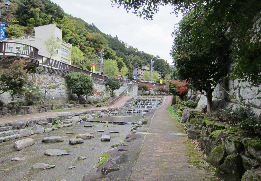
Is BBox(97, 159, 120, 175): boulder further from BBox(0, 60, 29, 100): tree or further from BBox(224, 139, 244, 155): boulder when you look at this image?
BBox(0, 60, 29, 100): tree

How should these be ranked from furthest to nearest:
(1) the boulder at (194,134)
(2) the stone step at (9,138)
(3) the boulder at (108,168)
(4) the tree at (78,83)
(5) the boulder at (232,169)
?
(4) the tree at (78,83) < (2) the stone step at (9,138) < (1) the boulder at (194,134) < (3) the boulder at (108,168) < (5) the boulder at (232,169)

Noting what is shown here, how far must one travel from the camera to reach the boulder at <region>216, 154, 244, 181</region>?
119 inches

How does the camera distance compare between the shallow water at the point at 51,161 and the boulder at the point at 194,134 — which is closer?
the shallow water at the point at 51,161

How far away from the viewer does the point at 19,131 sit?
27.1 feet

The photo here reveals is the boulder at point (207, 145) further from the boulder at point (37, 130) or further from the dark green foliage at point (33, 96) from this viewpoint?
the dark green foliage at point (33, 96)

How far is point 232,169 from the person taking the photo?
309cm

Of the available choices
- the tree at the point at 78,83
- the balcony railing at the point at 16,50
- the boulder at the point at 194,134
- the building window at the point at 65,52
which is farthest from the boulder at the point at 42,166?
the building window at the point at 65,52

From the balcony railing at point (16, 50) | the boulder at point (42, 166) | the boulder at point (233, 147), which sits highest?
the balcony railing at point (16, 50)

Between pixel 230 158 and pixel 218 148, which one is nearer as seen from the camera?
pixel 230 158

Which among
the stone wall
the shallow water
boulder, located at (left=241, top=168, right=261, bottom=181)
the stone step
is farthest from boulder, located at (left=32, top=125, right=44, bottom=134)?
boulder, located at (left=241, top=168, right=261, bottom=181)

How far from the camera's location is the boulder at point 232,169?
303 cm

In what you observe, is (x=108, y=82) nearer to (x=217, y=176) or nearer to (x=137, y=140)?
(x=137, y=140)

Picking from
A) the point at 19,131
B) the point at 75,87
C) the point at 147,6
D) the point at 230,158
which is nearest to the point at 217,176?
the point at 230,158

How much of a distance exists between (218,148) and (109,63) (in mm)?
51902
